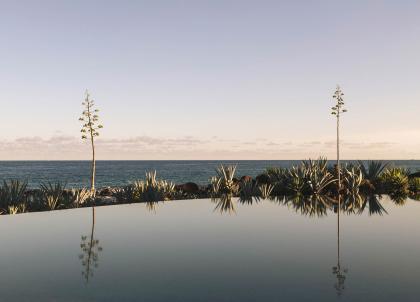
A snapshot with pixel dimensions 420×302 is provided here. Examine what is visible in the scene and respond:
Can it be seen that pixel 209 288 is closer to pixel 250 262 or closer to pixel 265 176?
pixel 250 262

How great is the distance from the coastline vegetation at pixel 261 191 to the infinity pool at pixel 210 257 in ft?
9.17

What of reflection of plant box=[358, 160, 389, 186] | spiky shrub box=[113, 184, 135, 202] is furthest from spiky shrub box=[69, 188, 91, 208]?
reflection of plant box=[358, 160, 389, 186]

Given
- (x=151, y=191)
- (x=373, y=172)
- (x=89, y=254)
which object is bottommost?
(x=89, y=254)

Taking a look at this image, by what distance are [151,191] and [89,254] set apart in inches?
355

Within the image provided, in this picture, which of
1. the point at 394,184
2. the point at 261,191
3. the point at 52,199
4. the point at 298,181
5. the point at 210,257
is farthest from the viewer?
the point at 394,184

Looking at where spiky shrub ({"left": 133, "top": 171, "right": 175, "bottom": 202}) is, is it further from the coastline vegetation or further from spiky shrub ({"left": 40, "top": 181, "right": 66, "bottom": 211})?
spiky shrub ({"left": 40, "top": 181, "right": 66, "bottom": 211})

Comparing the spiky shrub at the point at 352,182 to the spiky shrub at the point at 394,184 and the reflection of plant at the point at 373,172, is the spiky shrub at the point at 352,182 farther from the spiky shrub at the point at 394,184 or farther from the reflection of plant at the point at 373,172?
the reflection of plant at the point at 373,172

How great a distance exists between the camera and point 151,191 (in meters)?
15.5

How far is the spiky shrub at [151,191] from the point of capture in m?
15.5

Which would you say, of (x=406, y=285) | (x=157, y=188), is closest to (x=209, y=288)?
(x=406, y=285)

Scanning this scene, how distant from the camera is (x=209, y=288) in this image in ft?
16.0

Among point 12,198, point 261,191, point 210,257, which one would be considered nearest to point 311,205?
point 261,191

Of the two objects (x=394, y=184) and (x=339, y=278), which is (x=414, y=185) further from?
(x=339, y=278)

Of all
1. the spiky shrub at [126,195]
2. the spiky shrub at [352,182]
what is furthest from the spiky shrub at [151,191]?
the spiky shrub at [352,182]
